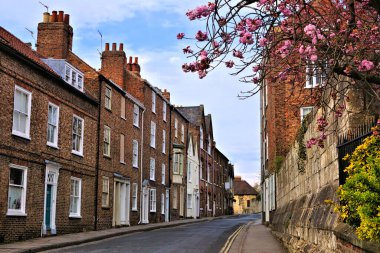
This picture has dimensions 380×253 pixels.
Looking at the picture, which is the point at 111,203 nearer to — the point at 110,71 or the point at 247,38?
the point at 110,71

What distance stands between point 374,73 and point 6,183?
1466 cm

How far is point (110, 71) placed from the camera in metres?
35.4

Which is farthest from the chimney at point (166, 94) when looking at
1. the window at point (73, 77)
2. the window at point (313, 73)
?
the window at point (313, 73)

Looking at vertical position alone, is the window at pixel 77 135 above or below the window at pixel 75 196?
above

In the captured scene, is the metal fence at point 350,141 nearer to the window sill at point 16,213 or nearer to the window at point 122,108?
the window sill at point 16,213

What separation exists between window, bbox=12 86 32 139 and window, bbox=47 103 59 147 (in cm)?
196

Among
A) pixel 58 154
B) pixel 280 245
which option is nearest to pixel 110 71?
pixel 58 154

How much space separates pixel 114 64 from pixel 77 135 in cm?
1235

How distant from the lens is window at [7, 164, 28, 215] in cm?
1778

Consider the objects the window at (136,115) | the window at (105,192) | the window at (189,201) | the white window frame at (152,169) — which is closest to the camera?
the window at (105,192)

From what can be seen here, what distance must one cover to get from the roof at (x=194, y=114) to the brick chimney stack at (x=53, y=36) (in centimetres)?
3026

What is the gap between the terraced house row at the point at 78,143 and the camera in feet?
59.8

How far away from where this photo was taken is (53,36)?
27000 millimetres

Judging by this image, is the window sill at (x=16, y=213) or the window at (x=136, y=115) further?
the window at (x=136, y=115)
